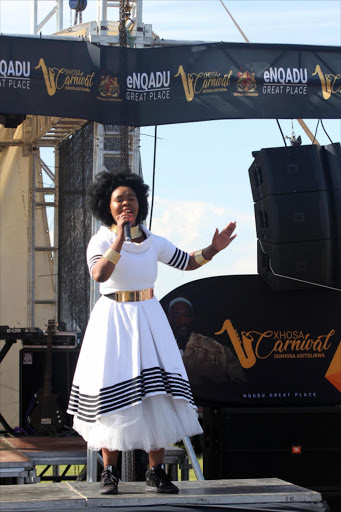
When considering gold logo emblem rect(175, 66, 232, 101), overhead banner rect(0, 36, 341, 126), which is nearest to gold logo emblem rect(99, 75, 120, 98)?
overhead banner rect(0, 36, 341, 126)

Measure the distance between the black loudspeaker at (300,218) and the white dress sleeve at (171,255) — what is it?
120cm

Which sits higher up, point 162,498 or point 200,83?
point 200,83

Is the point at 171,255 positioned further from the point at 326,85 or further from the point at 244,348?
the point at 326,85

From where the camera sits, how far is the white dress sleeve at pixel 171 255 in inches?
156

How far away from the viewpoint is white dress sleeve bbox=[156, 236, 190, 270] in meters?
3.96

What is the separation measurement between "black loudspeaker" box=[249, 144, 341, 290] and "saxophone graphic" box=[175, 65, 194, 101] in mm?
1158

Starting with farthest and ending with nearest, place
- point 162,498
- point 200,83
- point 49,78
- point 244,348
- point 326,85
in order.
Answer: point 326,85, point 200,83, point 49,78, point 244,348, point 162,498

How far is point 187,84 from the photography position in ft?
20.1

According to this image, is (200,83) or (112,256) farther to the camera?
(200,83)

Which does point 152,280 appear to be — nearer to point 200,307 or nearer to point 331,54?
point 200,307

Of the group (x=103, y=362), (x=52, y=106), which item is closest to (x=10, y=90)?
(x=52, y=106)

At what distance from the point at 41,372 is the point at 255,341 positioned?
115 inches

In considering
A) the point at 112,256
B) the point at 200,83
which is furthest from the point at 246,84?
the point at 112,256

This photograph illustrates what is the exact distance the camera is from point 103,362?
142 inches
